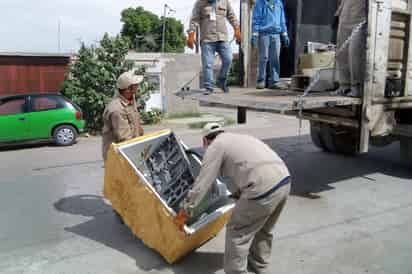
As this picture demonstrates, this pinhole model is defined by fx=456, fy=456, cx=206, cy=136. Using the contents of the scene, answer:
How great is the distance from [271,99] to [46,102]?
23.6 feet

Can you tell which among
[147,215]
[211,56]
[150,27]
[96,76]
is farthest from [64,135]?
[150,27]

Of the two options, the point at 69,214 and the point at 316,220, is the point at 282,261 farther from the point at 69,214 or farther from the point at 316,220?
the point at 69,214

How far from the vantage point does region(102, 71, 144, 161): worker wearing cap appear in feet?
15.9

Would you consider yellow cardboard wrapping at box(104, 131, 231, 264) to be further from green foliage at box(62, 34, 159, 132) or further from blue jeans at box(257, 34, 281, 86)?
green foliage at box(62, 34, 159, 132)

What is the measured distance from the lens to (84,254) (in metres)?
4.48

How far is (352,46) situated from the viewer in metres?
5.66

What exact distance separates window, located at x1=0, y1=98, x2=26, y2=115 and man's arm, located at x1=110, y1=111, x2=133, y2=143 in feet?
23.0

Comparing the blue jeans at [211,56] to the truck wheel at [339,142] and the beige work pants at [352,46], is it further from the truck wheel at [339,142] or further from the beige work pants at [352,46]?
the truck wheel at [339,142]

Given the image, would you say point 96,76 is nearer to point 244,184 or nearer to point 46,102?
point 46,102

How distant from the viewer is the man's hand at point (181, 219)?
3785 millimetres

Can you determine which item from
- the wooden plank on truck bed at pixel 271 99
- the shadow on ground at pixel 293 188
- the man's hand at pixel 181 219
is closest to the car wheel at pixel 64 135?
the shadow on ground at pixel 293 188

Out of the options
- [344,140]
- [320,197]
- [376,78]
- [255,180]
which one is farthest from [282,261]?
[344,140]

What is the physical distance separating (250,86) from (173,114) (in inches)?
373

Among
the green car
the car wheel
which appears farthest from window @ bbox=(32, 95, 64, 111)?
the car wheel
